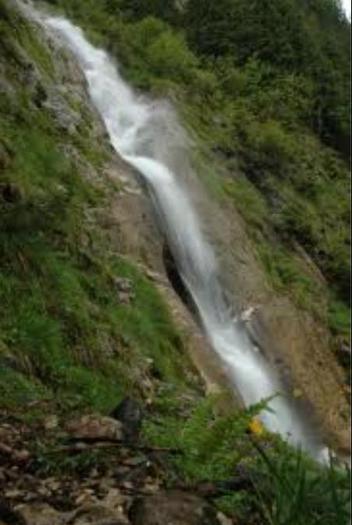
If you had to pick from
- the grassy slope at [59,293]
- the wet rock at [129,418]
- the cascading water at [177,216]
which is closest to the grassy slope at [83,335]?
the grassy slope at [59,293]

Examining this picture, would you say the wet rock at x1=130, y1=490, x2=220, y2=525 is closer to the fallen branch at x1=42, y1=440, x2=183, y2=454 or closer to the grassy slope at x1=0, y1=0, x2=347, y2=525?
the grassy slope at x1=0, y1=0, x2=347, y2=525

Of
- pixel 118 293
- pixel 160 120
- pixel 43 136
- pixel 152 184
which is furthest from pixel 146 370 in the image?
pixel 160 120

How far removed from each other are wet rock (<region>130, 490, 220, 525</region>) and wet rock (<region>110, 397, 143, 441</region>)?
77 centimetres

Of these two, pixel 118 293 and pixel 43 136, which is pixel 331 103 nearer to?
pixel 43 136

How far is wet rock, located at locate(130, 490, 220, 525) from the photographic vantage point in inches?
153

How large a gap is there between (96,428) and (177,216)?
12.2m

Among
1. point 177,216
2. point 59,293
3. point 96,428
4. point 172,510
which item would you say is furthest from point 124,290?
point 172,510

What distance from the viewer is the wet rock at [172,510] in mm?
3898

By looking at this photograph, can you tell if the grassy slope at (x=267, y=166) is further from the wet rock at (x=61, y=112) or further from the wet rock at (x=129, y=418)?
the wet rock at (x=129, y=418)

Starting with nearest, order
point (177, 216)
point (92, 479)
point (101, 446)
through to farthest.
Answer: point (92, 479), point (101, 446), point (177, 216)

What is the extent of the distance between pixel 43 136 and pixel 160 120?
8529 mm

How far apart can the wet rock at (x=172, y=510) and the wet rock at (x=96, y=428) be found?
2.15 ft

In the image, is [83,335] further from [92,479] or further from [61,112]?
[61,112]

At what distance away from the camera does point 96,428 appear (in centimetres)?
483
